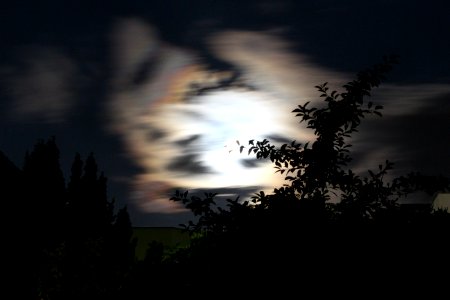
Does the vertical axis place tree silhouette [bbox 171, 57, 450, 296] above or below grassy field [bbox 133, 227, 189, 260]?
below

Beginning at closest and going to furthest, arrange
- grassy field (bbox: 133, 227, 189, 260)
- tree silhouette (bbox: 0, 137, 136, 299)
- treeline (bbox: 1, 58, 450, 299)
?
treeline (bbox: 1, 58, 450, 299), tree silhouette (bbox: 0, 137, 136, 299), grassy field (bbox: 133, 227, 189, 260)

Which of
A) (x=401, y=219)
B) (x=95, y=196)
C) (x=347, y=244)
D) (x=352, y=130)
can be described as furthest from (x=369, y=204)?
(x=95, y=196)

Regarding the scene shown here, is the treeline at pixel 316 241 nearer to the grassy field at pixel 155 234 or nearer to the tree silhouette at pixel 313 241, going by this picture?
the tree silhouette at pixel 313 241

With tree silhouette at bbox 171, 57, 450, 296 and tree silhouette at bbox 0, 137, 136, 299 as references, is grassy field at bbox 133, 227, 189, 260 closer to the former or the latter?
tree silhouette at bbox 0, 137, 136, 299

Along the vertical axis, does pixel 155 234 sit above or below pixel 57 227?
above

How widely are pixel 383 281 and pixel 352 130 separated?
3127 mm

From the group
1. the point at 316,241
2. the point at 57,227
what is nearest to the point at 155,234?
the point at 57,227

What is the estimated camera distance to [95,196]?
46.8 m

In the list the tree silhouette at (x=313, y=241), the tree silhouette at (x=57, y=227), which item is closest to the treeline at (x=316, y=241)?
the tree silhouette at (x=313, y=241)

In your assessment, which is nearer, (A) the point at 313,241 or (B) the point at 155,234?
(A) the point at 313,241

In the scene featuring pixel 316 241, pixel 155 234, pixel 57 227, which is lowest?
pixel 316 241

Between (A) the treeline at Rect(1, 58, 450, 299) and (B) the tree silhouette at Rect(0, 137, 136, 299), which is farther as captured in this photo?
(B) the tree silhouette at Rect(0, 137, 136, 299)

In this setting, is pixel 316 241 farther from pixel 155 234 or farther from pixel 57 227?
pixel 155 234

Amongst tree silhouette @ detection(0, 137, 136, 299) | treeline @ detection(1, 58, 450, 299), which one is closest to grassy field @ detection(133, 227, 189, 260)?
tree silhouette @ detection(0, 137, 136, 299)
